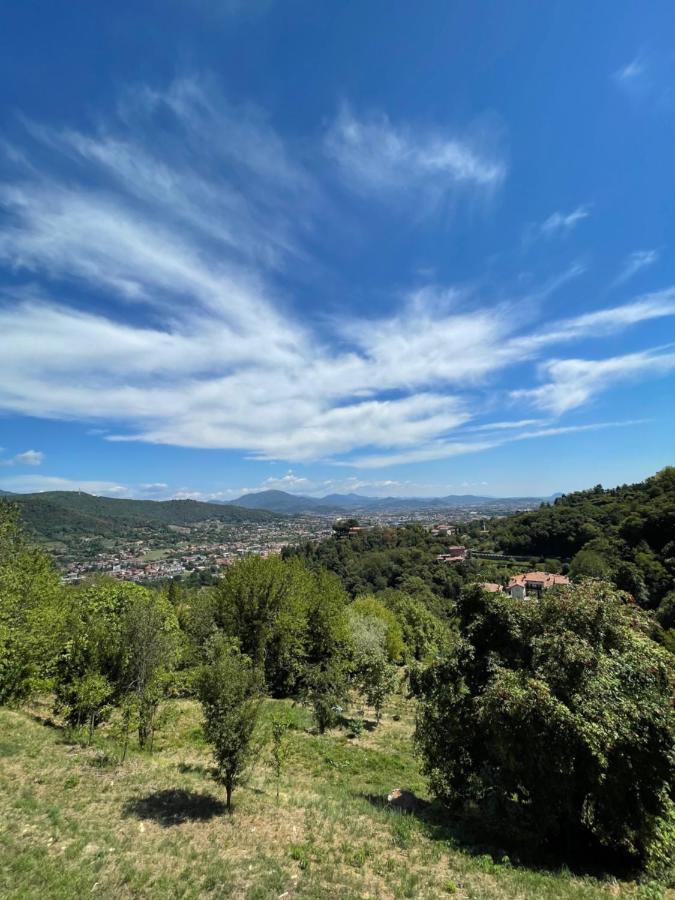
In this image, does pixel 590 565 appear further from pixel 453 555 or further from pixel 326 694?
pixel 326 694

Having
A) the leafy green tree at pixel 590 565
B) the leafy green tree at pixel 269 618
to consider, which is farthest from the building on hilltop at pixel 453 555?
the leafy green tree at pixel 269 618

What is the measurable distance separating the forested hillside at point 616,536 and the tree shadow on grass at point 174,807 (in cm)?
6529

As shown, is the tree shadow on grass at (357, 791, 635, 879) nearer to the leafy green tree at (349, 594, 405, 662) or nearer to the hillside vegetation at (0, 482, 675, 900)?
the hillside vegetation at (0, 482, 675, 900)

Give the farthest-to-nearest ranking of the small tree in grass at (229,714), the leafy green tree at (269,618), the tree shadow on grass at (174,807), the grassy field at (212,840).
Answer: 1. the leafy green tree at (269,618)
2. the small tree in grass at (229,714)
3. the tree shadow on grass at (174,807)
4. the grassy field at (212,840)

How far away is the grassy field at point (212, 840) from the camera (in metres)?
8.50

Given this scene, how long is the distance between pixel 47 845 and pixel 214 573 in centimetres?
16247

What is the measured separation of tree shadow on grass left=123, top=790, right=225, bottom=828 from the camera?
37.6 feet

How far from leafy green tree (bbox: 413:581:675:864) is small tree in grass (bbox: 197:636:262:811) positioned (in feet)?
19.6

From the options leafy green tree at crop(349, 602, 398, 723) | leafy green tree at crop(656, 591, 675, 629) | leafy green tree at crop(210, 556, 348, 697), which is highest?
leafy green tree at crop(210, 556, 348, 697)

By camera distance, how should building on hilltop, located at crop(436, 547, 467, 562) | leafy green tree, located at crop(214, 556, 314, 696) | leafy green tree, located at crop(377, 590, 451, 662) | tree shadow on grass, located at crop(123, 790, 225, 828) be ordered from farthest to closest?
building on hilltop, located at crop(436, 547, 467, 562)
leafy green tree, located at crop(377, 590, 451, 662)
leafy green tree, located at crop(214, 556, 314, 696)
tree shadow on grass, located at crop(123, 790, 225, 828)

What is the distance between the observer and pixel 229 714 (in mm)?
11969

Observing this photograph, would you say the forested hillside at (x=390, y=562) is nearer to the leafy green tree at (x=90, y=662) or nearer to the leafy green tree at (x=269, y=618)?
the leafy green tree at (x=269, y=618)

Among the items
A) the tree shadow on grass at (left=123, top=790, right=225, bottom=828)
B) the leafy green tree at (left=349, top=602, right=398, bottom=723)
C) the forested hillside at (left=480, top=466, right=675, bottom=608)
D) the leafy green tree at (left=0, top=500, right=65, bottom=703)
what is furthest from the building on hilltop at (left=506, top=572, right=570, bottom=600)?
the tree shadow on grass at (left=123, top=790, right=225, bottom=828)

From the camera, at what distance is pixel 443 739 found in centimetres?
1327
